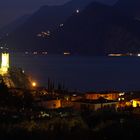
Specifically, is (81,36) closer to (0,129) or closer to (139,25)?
(139,25)

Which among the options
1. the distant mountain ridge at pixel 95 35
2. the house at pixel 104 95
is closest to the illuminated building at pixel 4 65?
the house at pixel 104 95

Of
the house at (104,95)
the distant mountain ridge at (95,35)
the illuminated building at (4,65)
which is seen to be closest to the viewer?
the house at (104,95)

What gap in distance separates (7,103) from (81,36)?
374 ft

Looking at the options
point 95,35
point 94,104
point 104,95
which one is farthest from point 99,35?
point 94,104

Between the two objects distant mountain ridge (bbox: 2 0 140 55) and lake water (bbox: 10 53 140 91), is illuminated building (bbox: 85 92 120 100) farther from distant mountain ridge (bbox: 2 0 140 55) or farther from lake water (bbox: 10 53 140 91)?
distant mountain ridge (bbox: 2 0 140 55)

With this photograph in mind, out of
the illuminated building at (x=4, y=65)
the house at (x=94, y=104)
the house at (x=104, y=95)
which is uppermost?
the illuminated building at (x=4, y=65)

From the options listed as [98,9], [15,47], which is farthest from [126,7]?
[15,47]

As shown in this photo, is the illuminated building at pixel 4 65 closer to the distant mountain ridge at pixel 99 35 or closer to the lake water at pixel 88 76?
the lake water at pixel 88 76

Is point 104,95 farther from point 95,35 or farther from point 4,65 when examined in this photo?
point 95,35

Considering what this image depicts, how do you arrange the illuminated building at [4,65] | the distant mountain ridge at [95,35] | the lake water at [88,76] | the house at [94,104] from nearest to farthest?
the house at [94,104] → the illuminated building at [4,65] → the lake water at [88,76] → the distant mountain ridge at [95,35]

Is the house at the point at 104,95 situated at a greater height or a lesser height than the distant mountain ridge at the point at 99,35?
lesser

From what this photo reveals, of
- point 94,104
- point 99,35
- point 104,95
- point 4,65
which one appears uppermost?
point 99,35

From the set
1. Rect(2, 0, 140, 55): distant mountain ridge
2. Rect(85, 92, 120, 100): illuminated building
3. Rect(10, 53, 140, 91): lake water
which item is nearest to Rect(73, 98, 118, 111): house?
Rect(85, 92, 120, 100): illuminated building

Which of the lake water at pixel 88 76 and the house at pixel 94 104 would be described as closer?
the house at pixel 94 104
